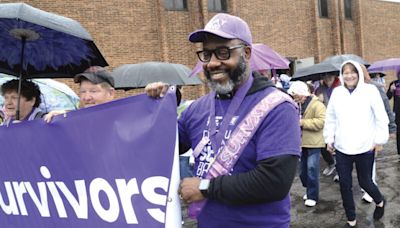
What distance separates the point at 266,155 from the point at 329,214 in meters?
3.91

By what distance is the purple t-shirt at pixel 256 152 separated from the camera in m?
1.99

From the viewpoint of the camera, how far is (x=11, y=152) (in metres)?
2.78

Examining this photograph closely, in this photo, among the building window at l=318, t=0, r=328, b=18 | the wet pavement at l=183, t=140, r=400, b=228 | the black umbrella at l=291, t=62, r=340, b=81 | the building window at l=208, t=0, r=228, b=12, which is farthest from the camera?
the building window at l=318, t=0, r=328, b=18

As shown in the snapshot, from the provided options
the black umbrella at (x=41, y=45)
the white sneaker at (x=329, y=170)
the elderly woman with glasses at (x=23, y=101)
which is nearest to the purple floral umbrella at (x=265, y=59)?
the white sneaker at (x=329, y=170)

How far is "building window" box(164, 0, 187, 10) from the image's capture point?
14898 mm

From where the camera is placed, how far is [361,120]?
4.56 metres

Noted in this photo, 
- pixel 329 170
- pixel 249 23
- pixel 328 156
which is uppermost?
pixel 249 23

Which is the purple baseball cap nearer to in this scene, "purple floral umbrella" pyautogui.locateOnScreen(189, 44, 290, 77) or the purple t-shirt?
the purple t-shirt

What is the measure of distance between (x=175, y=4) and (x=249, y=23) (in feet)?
10.5

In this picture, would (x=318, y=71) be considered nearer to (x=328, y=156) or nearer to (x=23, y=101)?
(x=328, y=156)

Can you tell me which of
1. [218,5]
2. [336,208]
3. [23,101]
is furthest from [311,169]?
[218,5]

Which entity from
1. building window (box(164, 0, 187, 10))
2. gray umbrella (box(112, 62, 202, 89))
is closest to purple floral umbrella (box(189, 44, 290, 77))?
gray umbrella (box(112, 62, 202, 89))

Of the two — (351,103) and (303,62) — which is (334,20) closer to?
(303,62)

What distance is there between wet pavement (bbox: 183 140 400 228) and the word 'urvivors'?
293cm
